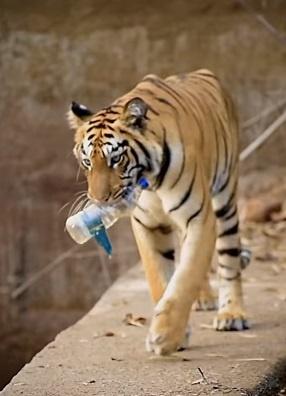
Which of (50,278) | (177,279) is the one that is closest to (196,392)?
(177,279)

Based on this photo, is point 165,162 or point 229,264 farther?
point 229,264

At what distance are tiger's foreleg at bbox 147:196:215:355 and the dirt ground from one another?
8cm

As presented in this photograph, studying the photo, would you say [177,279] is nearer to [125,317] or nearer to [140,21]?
[125,317]

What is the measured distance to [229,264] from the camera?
179 inches

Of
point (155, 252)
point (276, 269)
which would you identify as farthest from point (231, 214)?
point (276, 269)

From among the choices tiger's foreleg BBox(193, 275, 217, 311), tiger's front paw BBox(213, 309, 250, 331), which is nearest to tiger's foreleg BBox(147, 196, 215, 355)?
tiger's front paw BBox(213, 309, 250, 331)

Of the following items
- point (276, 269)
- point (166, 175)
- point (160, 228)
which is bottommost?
point (276, 269)

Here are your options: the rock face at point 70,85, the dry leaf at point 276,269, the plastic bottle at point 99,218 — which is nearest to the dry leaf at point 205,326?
the plastic bottle at point 99,218

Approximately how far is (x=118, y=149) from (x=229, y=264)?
98 centimetres

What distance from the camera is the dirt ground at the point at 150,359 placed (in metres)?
3.49

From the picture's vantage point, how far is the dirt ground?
3.49m

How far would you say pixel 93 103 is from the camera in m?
8.57

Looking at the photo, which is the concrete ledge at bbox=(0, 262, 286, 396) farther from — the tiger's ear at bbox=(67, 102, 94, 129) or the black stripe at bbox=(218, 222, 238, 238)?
the tiger's ear at bbox=(67, 102, 94, 129)

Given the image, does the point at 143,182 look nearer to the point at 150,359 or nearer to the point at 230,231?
the point at 150,359
